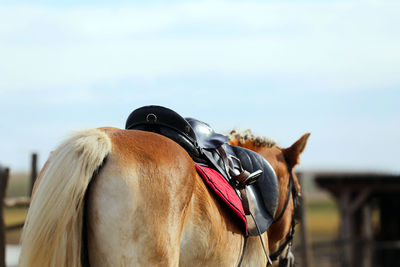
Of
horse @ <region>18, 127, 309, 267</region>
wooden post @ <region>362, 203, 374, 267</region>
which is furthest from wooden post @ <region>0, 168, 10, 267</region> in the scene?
wooden post @ <region>362, 203, 374, 267</region>

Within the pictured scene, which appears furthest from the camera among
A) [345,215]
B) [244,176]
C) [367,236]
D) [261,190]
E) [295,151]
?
[367,236]

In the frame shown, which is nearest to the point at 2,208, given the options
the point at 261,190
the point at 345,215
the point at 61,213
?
the point at 261,190

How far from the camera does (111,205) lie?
8.44ft

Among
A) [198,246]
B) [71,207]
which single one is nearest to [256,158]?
[198,246]

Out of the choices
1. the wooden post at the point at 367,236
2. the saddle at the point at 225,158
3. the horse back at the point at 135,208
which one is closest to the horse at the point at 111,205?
the horse back at the point at 135,208

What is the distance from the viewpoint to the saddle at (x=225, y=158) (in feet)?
11.0

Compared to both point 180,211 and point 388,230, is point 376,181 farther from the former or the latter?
point 180,211

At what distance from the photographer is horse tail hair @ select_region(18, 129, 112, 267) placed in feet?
8.31

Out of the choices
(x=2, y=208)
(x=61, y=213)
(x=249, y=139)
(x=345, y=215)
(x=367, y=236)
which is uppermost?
(x=61, y=213)

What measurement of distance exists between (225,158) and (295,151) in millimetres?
1342

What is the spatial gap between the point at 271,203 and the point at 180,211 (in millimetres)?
1570

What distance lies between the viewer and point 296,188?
509 cm

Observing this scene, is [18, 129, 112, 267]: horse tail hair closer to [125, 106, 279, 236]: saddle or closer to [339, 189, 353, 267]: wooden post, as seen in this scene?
[125, 106, 279, 236]: saddle

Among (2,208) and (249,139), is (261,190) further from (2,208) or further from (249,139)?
(2,208)
